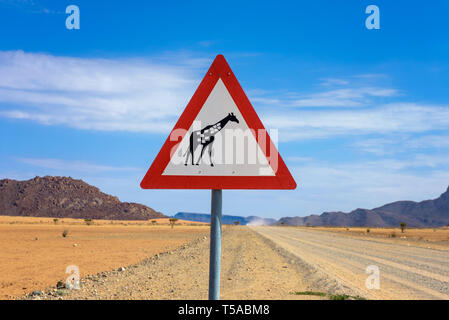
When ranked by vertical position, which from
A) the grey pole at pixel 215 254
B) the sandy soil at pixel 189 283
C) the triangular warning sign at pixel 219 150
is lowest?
the sandy soil at pixel 189 283

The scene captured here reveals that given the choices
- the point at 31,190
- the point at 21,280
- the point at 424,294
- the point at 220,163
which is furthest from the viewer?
the point at 31,190

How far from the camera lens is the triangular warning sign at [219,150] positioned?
374 centimetres

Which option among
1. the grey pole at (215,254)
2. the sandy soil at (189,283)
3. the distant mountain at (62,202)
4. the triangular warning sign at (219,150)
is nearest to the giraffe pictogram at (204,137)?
the triangular warning sign at (219,150)

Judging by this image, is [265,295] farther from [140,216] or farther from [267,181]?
[140,216]

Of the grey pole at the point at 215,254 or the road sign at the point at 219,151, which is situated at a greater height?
A: the road sign at the point at 219,151

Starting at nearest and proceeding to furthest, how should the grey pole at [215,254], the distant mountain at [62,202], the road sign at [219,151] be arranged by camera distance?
the grey pole at [215,254], the road sign at [219,151], the distant mountain at [62,202]

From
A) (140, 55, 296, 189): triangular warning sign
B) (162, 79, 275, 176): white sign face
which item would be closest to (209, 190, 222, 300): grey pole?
(140, 55, 296, 189): triangular warning sign

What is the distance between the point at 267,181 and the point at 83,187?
20284cm

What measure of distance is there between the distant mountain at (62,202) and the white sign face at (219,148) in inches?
6914

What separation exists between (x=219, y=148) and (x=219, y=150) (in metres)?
0.02

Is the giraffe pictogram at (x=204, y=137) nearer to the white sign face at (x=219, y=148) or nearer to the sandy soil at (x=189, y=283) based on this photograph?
the white sign face at (x=219, y=148)

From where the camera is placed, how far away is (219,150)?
3.79 metres
